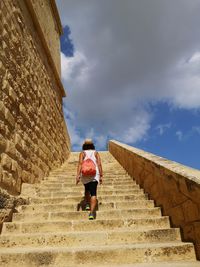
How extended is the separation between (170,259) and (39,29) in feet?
20.8

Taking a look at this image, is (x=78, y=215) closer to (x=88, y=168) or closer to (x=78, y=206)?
(x=78, y=206)

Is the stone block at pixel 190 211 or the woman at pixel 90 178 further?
the woman at pixel 90 178

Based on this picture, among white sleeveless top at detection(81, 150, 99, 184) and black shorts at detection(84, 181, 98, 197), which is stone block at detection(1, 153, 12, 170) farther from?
black shorts at detection(84, 181, 98, 197)

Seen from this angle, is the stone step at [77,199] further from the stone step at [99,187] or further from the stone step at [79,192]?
the stone step at [99,187]

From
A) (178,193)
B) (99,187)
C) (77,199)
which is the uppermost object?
(99,187)

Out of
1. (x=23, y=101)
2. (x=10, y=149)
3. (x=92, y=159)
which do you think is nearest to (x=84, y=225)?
(x=92, y=159)

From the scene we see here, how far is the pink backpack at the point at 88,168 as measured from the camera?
4.05 metres

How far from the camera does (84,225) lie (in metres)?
3.43

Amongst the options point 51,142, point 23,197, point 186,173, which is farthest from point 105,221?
point 51,142

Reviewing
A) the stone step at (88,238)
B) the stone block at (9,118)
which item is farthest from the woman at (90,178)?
the stone block at (9,118)

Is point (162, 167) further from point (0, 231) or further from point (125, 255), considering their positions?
point (0, 231)

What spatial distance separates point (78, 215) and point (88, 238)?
69 centimetres

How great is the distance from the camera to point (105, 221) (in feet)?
11.4

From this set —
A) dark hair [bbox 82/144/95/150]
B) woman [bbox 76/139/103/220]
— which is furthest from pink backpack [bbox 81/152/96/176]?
dark hair [bbox 82/144/95/150]
